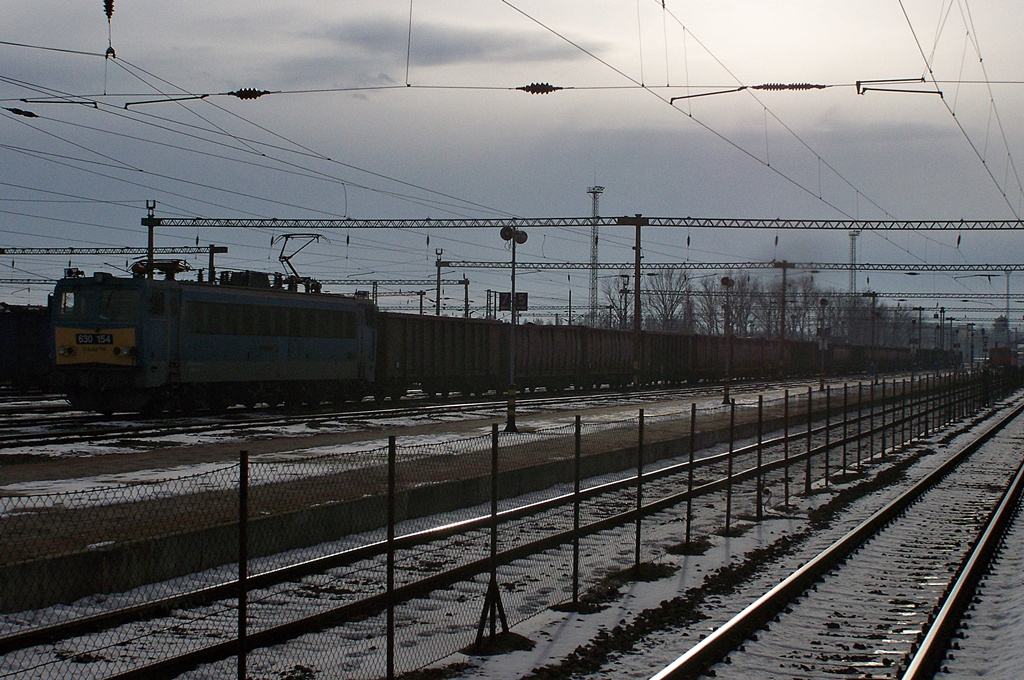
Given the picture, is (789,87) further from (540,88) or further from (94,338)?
(94,338)

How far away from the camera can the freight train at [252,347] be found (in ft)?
86.0

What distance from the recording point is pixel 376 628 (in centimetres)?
852

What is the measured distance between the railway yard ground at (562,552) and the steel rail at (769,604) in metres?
0.26

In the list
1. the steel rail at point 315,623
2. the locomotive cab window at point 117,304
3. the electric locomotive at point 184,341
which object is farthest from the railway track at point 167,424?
the steel rail at point 315,623

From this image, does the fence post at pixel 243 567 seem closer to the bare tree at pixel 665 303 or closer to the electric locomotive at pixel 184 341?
the electric locomotive at pixel 184 341

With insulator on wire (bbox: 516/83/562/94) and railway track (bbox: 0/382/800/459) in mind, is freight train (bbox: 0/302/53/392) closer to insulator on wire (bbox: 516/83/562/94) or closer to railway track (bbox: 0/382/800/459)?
railway track (bbox: 0/382/800/459)

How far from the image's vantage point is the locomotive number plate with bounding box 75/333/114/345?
26141 mm

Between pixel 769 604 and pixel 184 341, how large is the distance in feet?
67.8

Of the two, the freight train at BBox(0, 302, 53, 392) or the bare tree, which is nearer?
the freight train at BBox(0, 302, 53, 392)

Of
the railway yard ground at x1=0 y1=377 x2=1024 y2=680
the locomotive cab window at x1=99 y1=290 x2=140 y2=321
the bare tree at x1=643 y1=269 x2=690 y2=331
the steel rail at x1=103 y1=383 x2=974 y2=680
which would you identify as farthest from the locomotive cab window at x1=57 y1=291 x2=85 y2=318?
the bare tree at x1=643 y1=269 x2=690 y2=331

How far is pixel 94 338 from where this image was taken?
1035 inches

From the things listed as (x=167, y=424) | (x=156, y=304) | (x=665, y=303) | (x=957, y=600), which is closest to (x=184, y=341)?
(x=156, y=304)

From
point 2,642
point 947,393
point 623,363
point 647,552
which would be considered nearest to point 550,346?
point 623,363

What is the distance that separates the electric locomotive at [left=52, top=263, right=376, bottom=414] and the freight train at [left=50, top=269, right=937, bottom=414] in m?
0.03
